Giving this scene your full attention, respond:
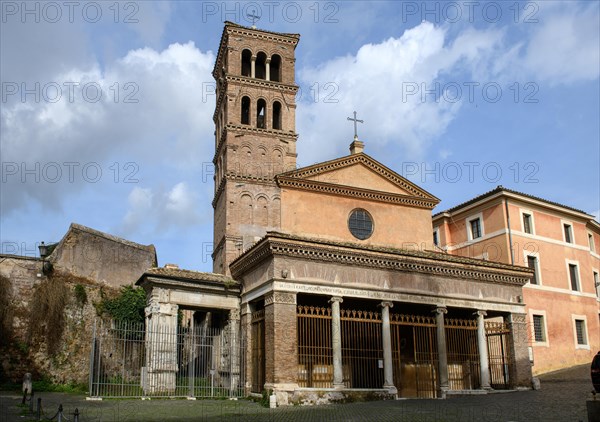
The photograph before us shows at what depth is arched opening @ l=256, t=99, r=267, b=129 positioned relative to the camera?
31.5m

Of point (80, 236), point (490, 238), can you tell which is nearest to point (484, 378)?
point (490, 238)

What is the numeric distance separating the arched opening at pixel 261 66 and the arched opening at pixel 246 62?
17.1 inches

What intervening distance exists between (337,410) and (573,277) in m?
22.4

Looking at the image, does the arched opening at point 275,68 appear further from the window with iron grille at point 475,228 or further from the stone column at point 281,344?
the stone column at point 281,344

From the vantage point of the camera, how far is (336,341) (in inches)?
708

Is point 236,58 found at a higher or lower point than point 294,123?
higher

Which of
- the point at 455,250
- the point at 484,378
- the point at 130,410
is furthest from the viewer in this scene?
the point at 455,250

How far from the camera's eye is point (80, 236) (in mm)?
25734

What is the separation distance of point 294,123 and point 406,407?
62.7ft

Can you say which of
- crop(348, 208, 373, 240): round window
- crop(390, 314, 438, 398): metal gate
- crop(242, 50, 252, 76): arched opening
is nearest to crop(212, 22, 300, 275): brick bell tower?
crop(242, 50, 252, 76): arched opening

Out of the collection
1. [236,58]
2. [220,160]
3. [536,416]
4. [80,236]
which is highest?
[236,58]

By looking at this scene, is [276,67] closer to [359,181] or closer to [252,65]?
[252,65]

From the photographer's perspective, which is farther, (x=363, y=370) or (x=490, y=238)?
(x=490, y=238)

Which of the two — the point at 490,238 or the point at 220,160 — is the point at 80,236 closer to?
the point at 220,160
